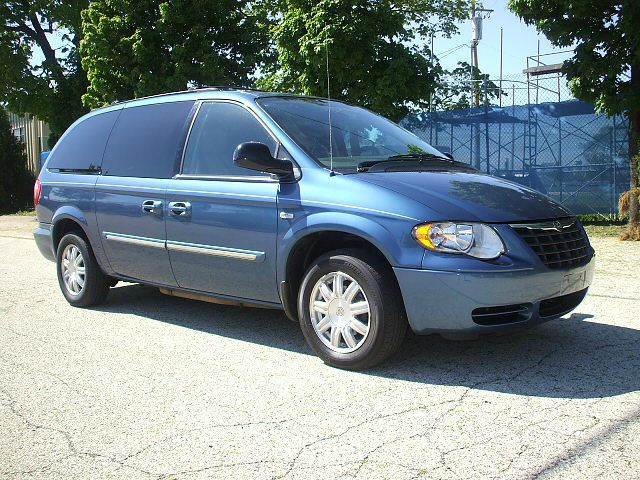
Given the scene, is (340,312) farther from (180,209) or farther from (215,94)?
(215,94)

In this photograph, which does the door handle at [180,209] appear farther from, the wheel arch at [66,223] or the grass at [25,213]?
the grass at [25,213]

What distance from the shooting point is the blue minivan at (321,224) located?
4.02 m

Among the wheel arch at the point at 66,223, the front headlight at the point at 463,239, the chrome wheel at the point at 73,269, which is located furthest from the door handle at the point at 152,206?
the front headlight at the point at 463,239

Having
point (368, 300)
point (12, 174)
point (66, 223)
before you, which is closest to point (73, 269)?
point (66, 223)

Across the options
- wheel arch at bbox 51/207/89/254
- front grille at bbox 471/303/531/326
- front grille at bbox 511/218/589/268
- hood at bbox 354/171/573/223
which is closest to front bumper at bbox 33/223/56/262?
wheel arch at bbox 51/207/89/254

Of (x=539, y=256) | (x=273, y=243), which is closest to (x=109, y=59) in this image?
(x=273, y=243)

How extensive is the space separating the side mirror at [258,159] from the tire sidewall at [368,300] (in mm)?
704

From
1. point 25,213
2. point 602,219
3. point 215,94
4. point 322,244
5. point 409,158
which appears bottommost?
point 25,213

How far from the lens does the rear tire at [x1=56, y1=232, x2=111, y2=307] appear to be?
6.41 meters

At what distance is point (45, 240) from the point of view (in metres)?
6.93

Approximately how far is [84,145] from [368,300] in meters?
3.82

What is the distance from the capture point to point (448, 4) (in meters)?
27.6

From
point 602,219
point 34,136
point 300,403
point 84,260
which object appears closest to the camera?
point 300,403

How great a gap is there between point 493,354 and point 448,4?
25.5 metres
